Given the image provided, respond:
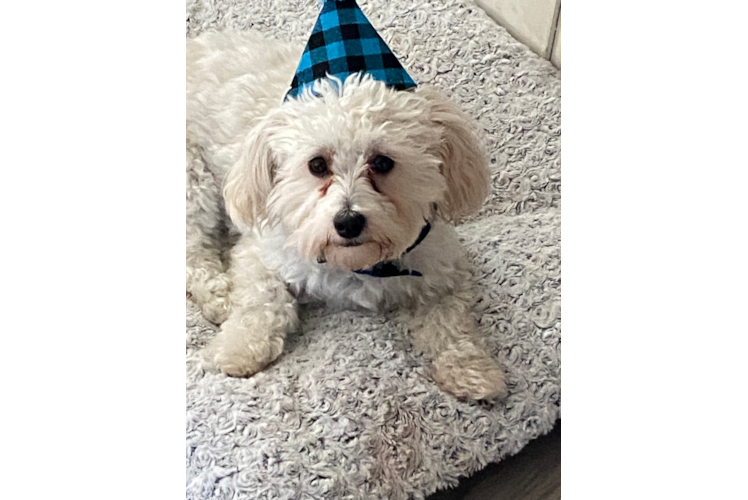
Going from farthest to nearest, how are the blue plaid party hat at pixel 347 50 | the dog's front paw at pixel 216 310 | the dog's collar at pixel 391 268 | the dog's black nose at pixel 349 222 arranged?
the dog's front paw at pixel 216 310
the dog's collar at pixel 391 268
the blue plaid party hat at pixel 347 50
the dog's black nose at pixel 349 222

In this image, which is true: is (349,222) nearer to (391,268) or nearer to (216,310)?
(391,268)

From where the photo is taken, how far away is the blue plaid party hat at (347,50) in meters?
1.29

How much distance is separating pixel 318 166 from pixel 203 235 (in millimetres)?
619

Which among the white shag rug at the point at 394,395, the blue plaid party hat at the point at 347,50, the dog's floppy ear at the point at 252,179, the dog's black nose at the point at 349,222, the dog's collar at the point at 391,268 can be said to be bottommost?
the white shag rug at the point at 394,395

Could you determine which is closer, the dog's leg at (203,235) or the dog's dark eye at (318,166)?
the dog's dark eye at (318,166)

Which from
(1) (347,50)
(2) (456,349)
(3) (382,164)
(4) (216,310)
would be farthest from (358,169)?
(4) (216,310)

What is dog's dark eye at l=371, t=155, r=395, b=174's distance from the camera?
124 cm

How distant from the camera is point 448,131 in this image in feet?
4.40

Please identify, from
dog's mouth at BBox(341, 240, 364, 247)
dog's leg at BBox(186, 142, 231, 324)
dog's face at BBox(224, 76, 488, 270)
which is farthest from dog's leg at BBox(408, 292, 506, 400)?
dog's leg at BBox(186, 142, 231, 324)

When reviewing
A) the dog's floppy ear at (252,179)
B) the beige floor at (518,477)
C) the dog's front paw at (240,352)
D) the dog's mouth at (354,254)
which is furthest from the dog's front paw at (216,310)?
the beige floor at (518,477)

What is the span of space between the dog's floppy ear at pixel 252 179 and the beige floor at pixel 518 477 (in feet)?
2.18

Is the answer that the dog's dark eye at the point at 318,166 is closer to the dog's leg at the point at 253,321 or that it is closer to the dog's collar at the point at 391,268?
the dog's collar at the point at 391,268
